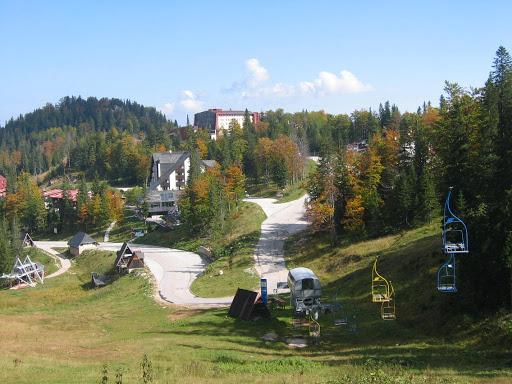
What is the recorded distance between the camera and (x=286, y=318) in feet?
108

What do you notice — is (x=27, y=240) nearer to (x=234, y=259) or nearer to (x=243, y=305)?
(x=234, y=259)

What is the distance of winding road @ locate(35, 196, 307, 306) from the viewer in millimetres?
46500

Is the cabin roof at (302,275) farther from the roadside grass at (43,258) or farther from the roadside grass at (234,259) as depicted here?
the roadside grass at (43,258)

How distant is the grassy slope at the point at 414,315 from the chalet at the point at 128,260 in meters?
23.8

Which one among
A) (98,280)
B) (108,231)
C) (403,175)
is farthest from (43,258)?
(403,175)

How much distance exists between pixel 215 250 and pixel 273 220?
47.3 feet

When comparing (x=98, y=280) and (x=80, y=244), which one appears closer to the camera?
(x=98, y=280)

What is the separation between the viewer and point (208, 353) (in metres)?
23.7

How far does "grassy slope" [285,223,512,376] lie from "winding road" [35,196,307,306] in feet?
22.0

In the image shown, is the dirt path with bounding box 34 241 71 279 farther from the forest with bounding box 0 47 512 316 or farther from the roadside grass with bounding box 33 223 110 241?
the forest with bounding box 0 47 512 316

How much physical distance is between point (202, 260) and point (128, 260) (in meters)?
9.18

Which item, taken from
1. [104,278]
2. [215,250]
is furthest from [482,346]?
[104,278]

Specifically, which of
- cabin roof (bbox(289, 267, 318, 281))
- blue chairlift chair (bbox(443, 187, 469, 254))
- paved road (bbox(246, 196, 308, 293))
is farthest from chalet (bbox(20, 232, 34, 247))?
blue chairlift chair (bbox(443, 187, 469, 254))

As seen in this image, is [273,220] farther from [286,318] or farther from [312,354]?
[312,354]
